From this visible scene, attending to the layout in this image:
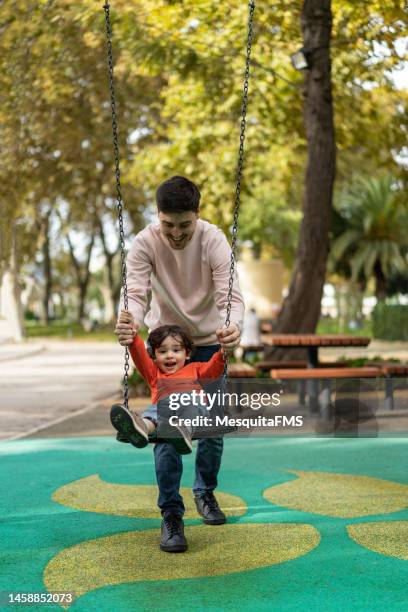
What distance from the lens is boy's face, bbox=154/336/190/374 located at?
14.7ft

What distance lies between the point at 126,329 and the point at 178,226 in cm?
58

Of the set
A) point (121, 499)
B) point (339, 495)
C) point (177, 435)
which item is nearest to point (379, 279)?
point (339, 495)

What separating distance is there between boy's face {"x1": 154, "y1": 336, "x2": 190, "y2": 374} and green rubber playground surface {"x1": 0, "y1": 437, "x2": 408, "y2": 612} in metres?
0.89

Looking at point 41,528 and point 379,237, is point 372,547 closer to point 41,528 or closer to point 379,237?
point 41,528

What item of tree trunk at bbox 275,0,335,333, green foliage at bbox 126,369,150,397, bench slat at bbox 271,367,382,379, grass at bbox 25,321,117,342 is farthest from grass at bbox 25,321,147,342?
bench slat at bbox 271,367,382,379

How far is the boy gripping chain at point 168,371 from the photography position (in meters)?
4.28

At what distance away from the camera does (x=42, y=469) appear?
275 inches

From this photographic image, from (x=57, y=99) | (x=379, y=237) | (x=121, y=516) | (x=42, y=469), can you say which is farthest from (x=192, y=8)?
(x=379, y=237)

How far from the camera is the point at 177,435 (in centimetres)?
427

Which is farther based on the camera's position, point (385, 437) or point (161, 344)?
point (385, 437)

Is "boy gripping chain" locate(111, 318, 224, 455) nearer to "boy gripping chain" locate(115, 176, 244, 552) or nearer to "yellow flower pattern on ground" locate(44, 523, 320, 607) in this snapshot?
"boy gripping chain" locate(115, 176, 244, 552)

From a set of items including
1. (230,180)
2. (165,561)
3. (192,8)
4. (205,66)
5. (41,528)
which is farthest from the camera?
(230,180)

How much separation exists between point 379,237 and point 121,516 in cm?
3598

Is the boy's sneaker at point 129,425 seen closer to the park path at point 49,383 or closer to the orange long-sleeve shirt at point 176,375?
the orange long-sleeve shirt at point 176,375
